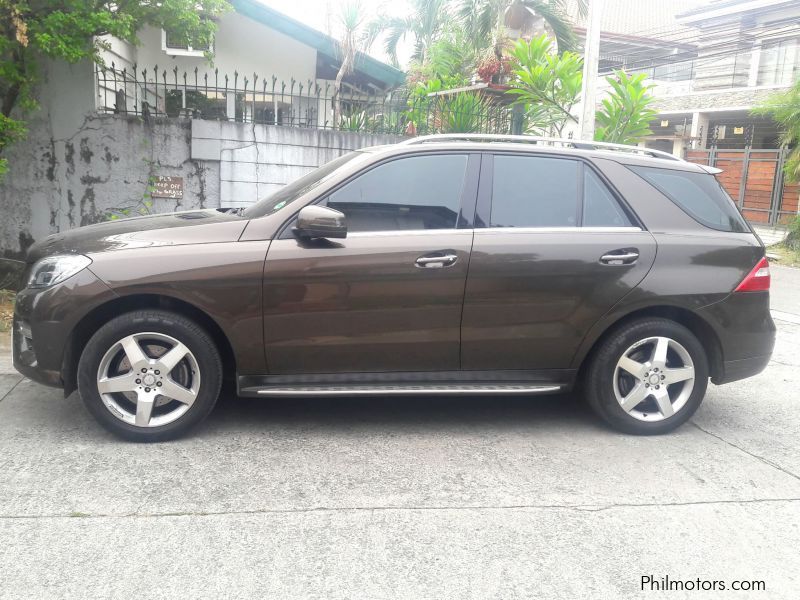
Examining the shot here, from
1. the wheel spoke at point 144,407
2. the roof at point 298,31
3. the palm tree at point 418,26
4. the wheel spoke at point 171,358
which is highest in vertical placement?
the palm tree at point 418,26

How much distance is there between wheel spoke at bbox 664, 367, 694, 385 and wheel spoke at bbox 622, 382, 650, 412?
15 cm

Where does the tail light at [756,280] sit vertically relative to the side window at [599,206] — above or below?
below

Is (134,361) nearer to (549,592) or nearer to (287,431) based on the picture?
(287,431)

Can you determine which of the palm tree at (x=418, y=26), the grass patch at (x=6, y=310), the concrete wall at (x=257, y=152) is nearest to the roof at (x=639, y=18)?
the palm tree at (x=418, y=26)

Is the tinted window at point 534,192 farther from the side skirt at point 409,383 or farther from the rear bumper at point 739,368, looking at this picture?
the rear bumper at point 739,368

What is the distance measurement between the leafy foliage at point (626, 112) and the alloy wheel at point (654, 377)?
6.68 meters

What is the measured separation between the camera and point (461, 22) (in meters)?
20.5

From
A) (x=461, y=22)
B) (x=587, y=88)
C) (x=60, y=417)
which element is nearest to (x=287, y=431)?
(x=60, y=417)

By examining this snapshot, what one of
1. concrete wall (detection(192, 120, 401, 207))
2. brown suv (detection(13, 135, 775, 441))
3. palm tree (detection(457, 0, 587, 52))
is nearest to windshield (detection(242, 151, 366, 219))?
brown suv (detection(13, 135, 775, 441))

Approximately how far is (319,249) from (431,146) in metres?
0.97

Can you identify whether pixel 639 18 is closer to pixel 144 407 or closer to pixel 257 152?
pixel 257 152

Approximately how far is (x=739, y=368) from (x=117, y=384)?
12.3 feet

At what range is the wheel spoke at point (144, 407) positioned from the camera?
413 cm

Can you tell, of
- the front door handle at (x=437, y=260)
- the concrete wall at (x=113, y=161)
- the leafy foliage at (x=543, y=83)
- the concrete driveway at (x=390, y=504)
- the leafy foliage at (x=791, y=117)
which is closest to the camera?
the concrete driveway at (x=390, y=504)
